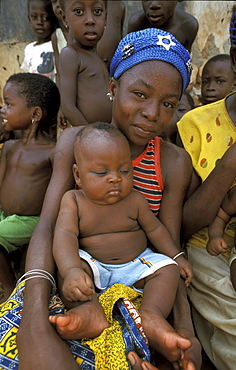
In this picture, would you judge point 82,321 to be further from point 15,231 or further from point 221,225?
point 15,231

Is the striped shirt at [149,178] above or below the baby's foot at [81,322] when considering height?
above

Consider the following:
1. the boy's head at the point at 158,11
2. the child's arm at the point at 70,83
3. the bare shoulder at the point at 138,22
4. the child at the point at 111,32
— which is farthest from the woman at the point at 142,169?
the bare shoulder at the point at 138,22

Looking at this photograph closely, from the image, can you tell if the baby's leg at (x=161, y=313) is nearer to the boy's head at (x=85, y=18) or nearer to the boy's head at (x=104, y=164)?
the boy's head at (x=104, y=164)

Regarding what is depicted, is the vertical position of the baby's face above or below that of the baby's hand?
above

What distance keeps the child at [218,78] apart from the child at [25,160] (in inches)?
69.5

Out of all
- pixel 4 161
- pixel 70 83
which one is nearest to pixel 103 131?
pixel 4 161

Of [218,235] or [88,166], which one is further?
[218,235]

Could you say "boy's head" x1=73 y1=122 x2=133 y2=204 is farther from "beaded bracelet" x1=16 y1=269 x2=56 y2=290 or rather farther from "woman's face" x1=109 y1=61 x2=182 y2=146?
"beaded bracelet" x1=16 y1=269 x2=56 y2=290

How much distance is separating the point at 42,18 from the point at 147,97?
121 inches

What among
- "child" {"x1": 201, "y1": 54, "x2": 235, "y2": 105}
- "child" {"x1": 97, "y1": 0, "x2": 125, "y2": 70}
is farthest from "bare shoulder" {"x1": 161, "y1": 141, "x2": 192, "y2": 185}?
"child" {"x1": 97, "y1": 0, "x2": 125, "y2": 70}

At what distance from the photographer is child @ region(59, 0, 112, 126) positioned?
2.87 m

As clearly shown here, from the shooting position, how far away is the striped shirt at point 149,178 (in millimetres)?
1793

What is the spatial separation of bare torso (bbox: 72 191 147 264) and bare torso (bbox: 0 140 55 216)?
3.06 ft

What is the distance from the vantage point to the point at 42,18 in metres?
4.10
